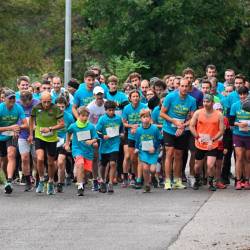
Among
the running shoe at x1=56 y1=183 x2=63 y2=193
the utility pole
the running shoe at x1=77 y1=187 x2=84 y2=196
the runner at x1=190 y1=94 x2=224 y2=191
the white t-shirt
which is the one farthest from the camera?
the utility pole

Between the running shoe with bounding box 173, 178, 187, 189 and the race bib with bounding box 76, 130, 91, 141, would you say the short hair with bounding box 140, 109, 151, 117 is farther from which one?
the running shoe with bounding box 173, 178, 187, 189

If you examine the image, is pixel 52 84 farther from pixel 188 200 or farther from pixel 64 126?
pixel 188 200

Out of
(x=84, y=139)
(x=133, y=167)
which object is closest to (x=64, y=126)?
(x=84, y=139)

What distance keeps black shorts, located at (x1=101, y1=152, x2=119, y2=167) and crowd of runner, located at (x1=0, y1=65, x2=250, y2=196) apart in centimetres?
2

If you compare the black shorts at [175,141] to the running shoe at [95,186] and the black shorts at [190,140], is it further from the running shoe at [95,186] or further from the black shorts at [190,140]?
the running shoe at [95,186]

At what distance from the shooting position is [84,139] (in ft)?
54.8

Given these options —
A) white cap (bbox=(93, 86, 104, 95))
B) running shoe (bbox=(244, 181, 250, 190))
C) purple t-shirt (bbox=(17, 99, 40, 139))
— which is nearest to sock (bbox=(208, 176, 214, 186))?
running shoe (bbox=(244, 181, 250, 190))

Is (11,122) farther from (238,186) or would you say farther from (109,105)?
(238,186)

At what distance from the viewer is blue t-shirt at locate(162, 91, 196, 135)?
17.3 meters

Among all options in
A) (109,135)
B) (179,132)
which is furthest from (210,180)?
(109,135)

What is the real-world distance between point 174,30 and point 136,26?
2.09m

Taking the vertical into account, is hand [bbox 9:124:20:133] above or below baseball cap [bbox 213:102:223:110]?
below

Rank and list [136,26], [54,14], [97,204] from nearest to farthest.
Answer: [97,204] < [136,26] < [54,14]

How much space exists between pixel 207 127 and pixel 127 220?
431cm
